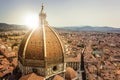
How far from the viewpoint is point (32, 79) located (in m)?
17.8

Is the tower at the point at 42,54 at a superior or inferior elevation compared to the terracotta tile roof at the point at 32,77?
superior

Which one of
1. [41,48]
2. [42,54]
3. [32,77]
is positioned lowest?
[32,77]

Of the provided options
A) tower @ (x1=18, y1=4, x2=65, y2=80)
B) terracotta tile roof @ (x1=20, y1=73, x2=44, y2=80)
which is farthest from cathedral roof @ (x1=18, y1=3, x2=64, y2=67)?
terracotta tile roof @ (x1=20, y1=73, x2=44, y2=80)

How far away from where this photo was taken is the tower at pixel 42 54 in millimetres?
18547

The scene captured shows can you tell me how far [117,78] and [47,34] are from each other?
22149 mm

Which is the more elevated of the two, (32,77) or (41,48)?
(41,48)

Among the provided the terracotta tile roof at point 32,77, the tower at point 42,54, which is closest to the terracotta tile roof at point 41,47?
the tower at point 42,54

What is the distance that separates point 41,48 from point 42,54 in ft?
1.98

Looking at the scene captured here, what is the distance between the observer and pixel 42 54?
18547 millimetres

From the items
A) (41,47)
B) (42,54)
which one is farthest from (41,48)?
(42,54)

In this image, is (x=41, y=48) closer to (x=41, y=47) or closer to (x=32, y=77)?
(x=41, y=47)

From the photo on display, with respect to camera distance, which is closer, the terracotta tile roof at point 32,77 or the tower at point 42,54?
the terracotta tile roof at point 32,77

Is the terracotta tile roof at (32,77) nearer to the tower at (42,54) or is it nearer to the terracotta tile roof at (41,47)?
the tower at (42,54)

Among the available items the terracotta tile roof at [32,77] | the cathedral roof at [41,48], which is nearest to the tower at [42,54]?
the cathedral roof at [41,48]
